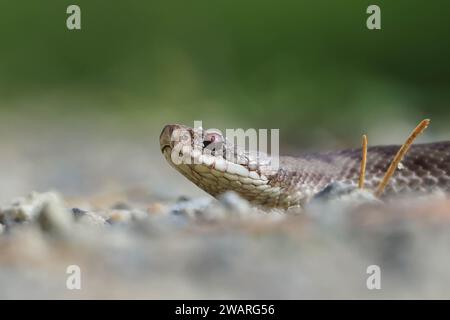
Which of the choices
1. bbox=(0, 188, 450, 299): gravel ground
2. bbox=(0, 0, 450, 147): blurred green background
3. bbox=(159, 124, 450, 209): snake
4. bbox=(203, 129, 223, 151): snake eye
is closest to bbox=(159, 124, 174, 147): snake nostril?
bbox=(159, 124, 450, 209): snake

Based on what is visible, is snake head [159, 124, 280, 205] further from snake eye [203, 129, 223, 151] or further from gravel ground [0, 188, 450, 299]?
gravel ground [0, 188, 450, 299]

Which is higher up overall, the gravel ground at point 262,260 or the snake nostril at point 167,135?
the snake nostril at point 167,135

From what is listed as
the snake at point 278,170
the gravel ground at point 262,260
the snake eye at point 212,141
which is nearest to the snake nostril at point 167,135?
the snake at point 278,170

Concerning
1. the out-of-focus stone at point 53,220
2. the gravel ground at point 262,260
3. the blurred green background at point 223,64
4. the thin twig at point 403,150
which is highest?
the blurred green background at point 223,64

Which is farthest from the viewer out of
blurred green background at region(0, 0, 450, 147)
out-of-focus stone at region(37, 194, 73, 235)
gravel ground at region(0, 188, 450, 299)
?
blurred green background at region(0, 0, 450, 147)

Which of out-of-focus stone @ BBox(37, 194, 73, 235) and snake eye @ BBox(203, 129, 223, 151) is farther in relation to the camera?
snake eye @ BBox(203, 129, 223, 151)

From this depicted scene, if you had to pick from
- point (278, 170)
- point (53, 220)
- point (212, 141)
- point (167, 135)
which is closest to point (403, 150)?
point (278, 170)

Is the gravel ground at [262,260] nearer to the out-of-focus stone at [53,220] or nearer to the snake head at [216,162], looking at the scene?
the out-of-focus stone at [53,220]

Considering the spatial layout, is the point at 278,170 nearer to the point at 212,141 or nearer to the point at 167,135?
the point at 212,141
